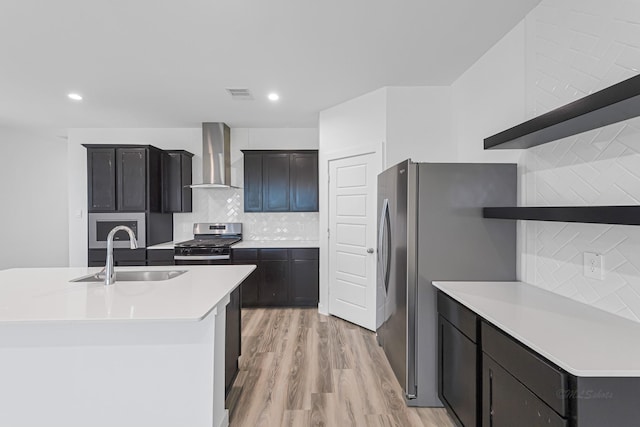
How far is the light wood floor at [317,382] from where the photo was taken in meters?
2.08

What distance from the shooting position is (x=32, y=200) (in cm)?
534

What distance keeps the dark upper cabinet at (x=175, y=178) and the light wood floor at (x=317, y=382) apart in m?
2.27

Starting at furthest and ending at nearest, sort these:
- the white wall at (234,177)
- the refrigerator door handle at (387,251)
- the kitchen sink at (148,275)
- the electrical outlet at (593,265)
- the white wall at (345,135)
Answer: the white wall at (234,177) → the white wall at (345,135) → the refrigerator door handle at (387,251) → the kitchen sink at (148,275) → the electrical outlet at (593,265)

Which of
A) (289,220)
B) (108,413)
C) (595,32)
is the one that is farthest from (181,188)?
(595,32)

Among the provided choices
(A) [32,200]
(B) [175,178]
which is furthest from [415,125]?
(A) [32,200]

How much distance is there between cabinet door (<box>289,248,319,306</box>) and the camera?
432cm

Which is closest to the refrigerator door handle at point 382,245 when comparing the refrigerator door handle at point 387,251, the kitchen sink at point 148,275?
the refrigerator door handle at point 387,251

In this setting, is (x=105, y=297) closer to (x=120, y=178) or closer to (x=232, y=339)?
(x=232, y=339)

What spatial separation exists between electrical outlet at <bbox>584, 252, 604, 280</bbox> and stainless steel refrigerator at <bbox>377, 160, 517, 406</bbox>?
1.71 feet

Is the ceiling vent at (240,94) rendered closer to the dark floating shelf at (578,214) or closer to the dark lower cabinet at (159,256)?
the dark lower cabinet at (159,256)

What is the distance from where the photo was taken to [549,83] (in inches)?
75.9

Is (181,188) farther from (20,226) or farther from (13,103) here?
(20,226)

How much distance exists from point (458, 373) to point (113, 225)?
14.5 ft

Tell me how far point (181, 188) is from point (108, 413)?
363 cm
